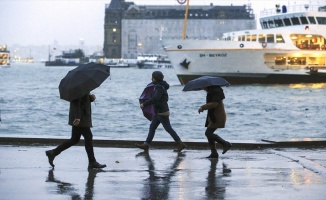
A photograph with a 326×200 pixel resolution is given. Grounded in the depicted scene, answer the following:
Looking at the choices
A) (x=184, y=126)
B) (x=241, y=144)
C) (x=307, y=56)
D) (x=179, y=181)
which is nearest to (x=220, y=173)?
(x=179, y=181)

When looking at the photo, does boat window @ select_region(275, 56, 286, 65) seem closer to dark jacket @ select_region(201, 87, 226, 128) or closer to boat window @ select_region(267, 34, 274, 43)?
boat window @ select_region(267, 34, 274, 43)

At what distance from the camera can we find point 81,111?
1159cm

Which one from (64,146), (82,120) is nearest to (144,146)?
(64,146)

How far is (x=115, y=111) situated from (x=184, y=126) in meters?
10.7

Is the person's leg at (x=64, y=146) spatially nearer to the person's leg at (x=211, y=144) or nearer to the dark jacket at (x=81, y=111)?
the dark jacket at (x=81, y=111)

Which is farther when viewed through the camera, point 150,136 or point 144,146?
point 150,136

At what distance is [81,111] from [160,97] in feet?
8.47

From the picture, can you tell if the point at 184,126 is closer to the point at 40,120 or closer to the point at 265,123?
the point at 265,123

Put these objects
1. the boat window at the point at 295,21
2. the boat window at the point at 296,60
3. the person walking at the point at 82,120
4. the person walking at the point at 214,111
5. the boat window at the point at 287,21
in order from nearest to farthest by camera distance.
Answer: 1. the person walking at the point at 82,120
2. the person walking at the point at 214,111
3. the boat window at the point at 296,60
4. the boat window at the point at 295,21
5. the boat window at the point at 287,21

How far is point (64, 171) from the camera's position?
11.3m

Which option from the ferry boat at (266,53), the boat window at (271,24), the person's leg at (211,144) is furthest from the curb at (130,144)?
the boat window at (271,24)

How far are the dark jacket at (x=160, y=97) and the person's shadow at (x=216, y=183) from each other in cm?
222

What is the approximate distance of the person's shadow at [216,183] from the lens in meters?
9.26

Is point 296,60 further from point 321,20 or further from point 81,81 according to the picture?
point 81,81
